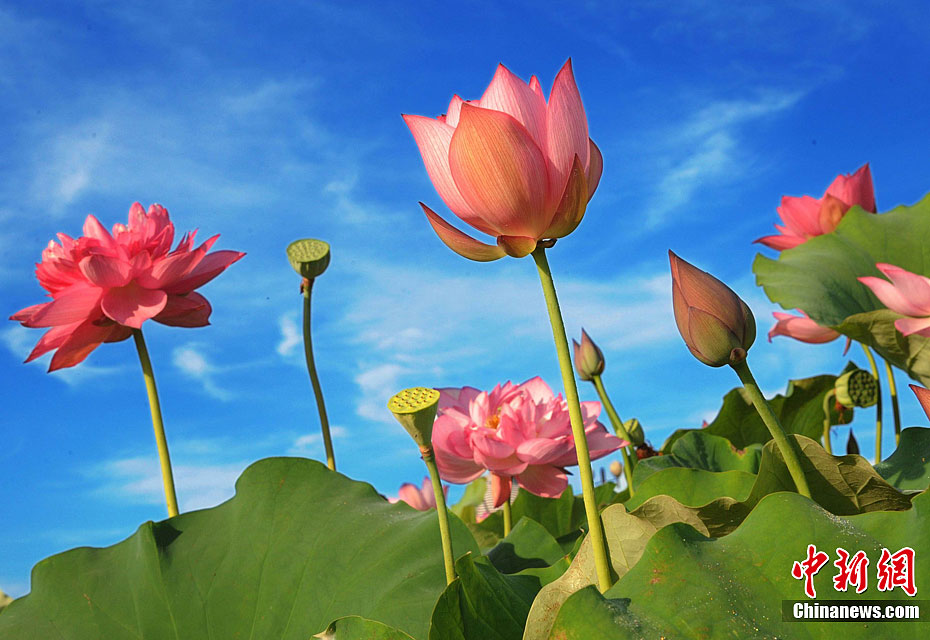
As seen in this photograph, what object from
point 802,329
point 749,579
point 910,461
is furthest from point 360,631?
point 802,329

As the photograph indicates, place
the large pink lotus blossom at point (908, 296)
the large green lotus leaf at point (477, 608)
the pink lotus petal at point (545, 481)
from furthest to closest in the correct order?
the pink lotus petal at point (545, 481), the large pink lotus blossom at point (908, 296), the large green lotus leaf at point (477, 608)

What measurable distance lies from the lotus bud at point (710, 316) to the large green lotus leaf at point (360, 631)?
0.40 meters

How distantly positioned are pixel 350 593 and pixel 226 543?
Answer: 8.6 inches

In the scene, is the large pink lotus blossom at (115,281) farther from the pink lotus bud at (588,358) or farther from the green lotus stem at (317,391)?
the pink lotus bud at (588,358)

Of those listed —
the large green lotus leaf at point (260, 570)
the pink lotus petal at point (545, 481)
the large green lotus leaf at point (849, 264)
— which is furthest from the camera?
the large green lotus leaf at point (849, 264)

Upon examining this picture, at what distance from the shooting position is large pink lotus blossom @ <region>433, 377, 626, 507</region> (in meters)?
1.33

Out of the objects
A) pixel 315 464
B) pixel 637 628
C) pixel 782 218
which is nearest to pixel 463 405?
pixel 315 464

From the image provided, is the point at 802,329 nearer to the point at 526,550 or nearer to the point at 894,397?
the point at 894,397

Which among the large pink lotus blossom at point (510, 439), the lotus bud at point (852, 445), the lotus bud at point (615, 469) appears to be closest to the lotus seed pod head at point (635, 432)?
the large pink lotus blossom at point (510, 439)

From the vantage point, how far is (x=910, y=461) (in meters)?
1.06

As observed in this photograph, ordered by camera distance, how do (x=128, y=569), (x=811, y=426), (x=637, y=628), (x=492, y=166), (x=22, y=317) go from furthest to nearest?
1. (x=811, y=426)
2. (x=22, y=317)
3. (x=128, y=569)
4. (x=492, y=166)
5. (x=637, y=628)

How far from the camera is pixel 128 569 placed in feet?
3.52

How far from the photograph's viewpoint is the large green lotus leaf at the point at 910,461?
1025 mm

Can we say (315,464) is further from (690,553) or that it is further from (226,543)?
(690,553)
